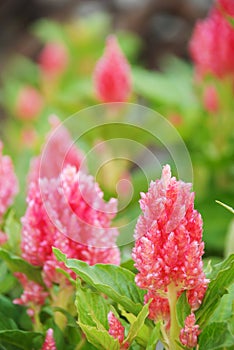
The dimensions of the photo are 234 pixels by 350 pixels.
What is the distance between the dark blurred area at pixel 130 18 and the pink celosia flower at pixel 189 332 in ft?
15.2

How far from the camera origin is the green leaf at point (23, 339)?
133 cm

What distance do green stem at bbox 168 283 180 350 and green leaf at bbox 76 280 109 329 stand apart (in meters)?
0.11

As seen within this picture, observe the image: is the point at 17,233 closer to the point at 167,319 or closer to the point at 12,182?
the point at 12,182

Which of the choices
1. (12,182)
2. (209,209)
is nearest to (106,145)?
(209,209)

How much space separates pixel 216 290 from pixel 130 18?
4.65 meters

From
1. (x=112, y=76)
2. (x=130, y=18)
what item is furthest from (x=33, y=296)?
(x=130, y=18)

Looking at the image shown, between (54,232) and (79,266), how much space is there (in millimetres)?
142

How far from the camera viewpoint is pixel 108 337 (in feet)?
3.84

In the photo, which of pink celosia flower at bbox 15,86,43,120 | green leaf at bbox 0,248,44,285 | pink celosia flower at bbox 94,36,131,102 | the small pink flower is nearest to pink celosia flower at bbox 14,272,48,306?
green leaf at bbox 0,248,44,285

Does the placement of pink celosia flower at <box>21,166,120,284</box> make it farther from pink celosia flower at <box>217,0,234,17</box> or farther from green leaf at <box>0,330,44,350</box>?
pink celosia flower at <box>217,0,234,17</box>

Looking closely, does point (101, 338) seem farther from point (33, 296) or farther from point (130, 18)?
point (130, 18)

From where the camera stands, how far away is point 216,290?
1.21 m

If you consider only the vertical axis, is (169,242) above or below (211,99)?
below

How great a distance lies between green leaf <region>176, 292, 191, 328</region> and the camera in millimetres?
1195
